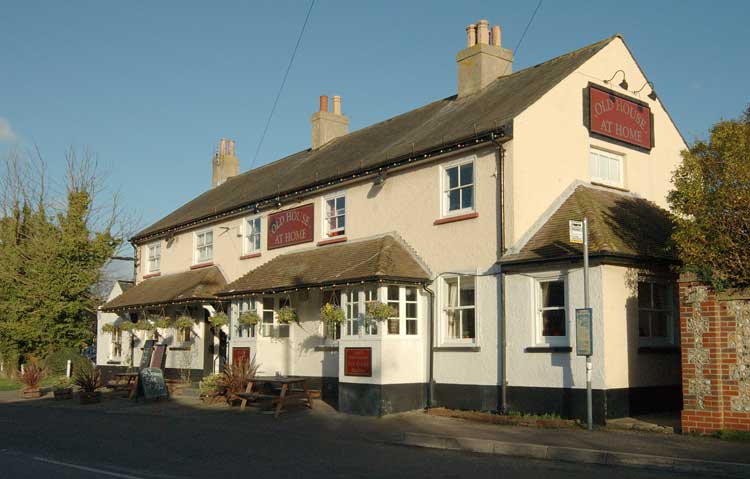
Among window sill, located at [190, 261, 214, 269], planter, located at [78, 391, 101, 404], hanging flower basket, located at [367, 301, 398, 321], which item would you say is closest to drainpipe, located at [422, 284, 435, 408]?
hanging flower basket, located at [367, 301, 398, 321]

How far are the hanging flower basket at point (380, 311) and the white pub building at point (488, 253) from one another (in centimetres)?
20

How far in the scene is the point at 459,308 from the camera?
17062mm

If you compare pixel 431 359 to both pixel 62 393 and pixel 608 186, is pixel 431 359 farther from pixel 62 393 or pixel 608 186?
pixel 62 393

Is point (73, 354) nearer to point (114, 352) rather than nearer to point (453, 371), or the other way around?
point (114, 352)

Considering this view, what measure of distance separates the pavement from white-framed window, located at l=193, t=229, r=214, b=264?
970 centimetres

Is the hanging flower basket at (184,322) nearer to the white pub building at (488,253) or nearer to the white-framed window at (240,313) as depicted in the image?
the white pub building at (488,253)

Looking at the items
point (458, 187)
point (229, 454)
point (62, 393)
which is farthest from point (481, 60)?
point (62, 393)

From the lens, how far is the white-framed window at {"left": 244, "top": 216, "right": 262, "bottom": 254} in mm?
24391

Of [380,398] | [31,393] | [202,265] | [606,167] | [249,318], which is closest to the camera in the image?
[380,398]

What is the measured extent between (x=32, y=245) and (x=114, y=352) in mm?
6048

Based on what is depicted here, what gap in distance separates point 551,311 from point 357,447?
5.03m

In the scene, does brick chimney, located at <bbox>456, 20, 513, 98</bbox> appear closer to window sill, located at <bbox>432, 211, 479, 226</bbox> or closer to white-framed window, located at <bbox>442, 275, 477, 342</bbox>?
window sill, located at <bbox>432, 211, 479, 226</bbox>

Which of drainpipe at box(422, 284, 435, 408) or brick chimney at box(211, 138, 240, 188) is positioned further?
brick chimney at box(211, 138, 240, 188)

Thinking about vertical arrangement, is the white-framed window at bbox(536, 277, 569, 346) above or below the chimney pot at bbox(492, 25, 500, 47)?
below
